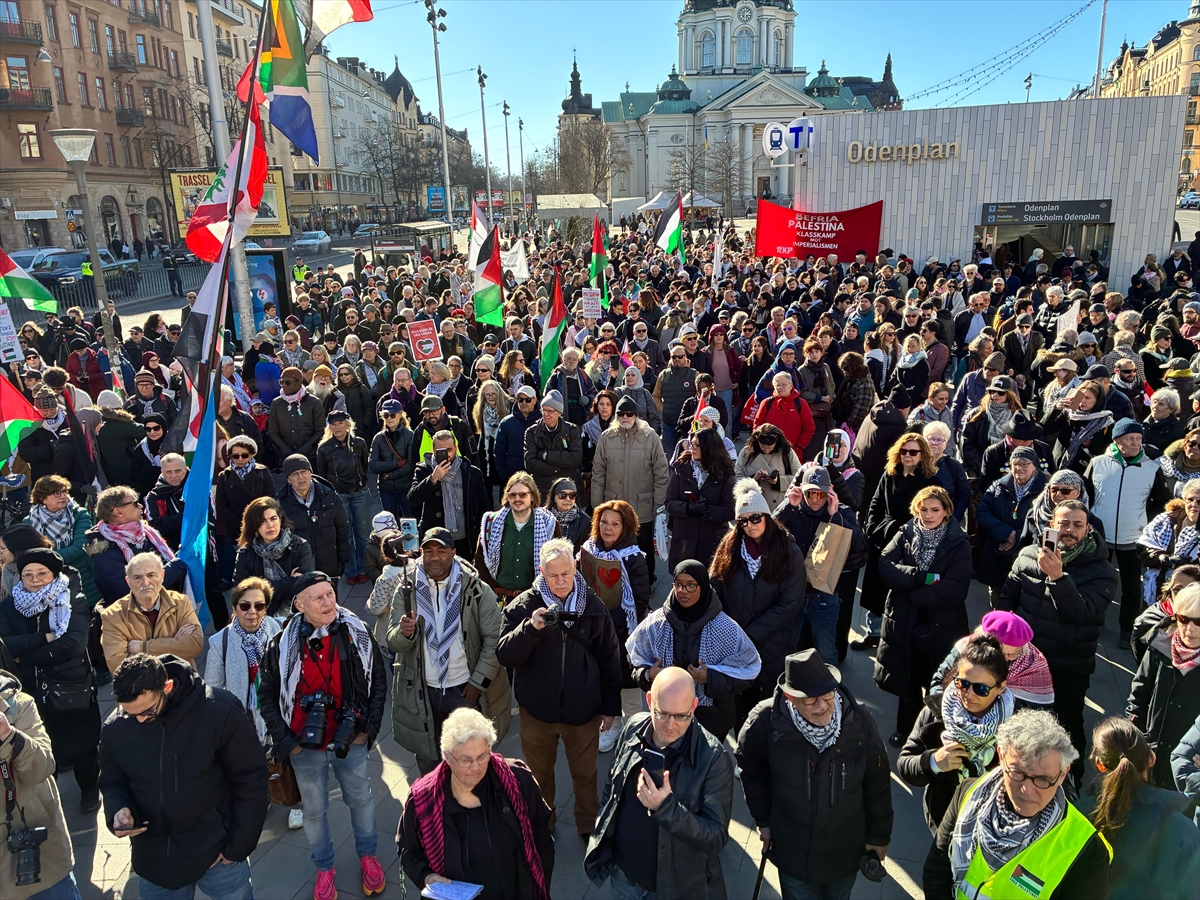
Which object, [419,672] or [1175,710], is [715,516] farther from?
[1175,710]

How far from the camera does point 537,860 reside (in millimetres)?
3242

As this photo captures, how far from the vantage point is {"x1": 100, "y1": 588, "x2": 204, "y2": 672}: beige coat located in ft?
14.7

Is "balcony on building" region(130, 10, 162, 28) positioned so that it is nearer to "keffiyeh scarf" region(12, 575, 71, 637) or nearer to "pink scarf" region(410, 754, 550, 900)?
"keffiyeh scarf" region(12, 575, 71, 637)

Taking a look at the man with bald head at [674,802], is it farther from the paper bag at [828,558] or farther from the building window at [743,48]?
the building window at [743,48]

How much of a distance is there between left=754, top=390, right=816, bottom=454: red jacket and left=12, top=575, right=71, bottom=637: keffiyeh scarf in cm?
551

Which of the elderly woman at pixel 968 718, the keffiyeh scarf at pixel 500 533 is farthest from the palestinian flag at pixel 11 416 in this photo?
the elderly woman at pixel 968 718

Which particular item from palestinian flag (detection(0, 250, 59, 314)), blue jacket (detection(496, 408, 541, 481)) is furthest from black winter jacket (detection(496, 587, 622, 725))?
palestinian flag (detection(0, 250, 59, 314))

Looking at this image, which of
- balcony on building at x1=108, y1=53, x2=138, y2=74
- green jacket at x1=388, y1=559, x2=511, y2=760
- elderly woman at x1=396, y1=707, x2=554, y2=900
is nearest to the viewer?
elderly woman at x1=396, y1=707, x2=554, y2=900

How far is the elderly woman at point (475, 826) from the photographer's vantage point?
3.14 metres

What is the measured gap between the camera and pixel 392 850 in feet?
15.0

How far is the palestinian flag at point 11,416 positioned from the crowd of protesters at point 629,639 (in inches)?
38.2

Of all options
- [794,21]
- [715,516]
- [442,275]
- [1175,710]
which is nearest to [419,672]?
[715,516]

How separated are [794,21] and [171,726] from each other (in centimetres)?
11926

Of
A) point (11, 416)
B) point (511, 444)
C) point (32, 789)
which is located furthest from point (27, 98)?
point (32, 789)
